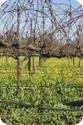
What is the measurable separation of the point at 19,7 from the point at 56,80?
4.02m

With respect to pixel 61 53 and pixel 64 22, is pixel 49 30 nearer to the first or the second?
pixel 64 22

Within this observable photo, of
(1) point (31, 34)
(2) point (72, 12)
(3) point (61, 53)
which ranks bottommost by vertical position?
(3) point (61, 53)

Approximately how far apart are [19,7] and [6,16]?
0.32 ft

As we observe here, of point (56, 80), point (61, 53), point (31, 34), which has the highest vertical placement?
point (31, 34)

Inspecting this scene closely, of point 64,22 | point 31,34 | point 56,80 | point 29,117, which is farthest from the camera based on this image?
point 56,80

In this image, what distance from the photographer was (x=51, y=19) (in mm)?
1847

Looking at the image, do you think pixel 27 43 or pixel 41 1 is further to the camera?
pixel 27 43

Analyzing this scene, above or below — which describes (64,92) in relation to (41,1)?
below

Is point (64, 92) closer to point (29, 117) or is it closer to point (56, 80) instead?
point (56, 80)

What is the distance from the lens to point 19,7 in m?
1.88

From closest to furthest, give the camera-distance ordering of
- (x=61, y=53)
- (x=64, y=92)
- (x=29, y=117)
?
1. (x=61, y=53)
2. (x=29, y=117)
3. (x=64, y=92)

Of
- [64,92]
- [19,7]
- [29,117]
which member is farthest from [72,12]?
[64,92]

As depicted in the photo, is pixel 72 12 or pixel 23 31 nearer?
pixel 72 12

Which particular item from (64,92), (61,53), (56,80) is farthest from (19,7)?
(56,80)
